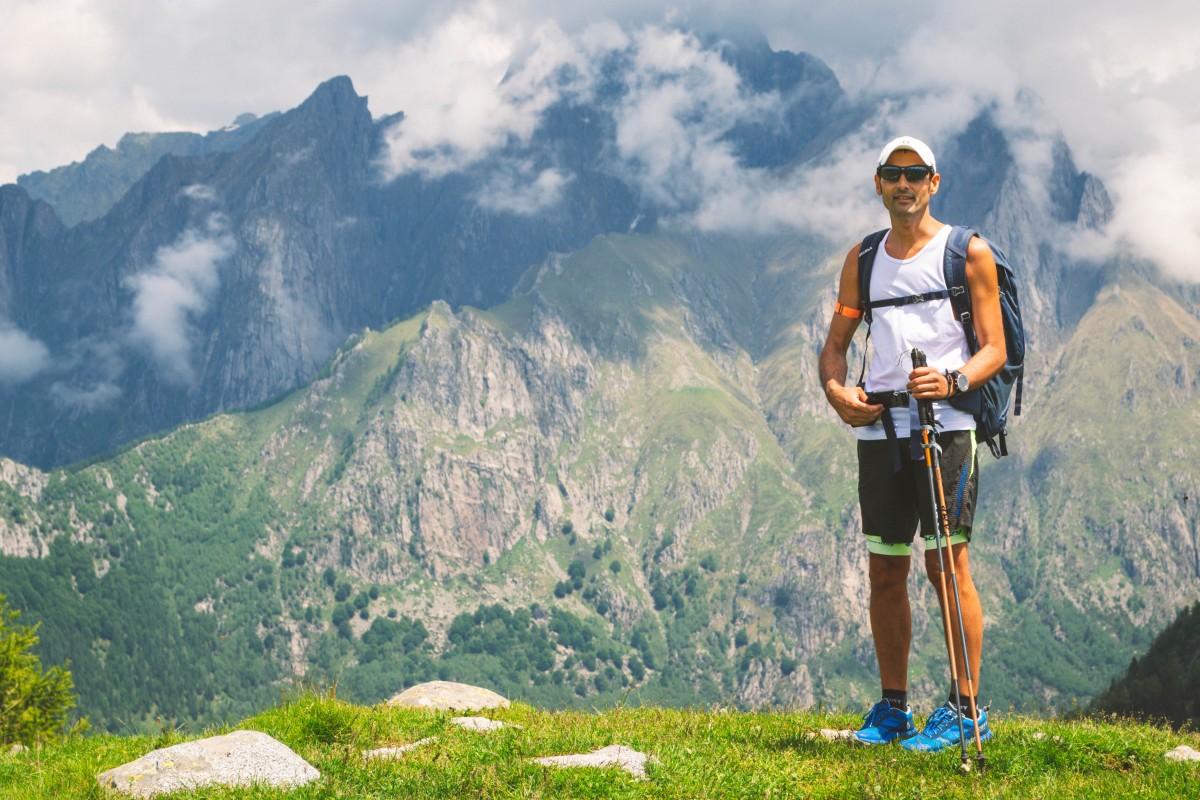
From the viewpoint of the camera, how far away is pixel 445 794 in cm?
1045

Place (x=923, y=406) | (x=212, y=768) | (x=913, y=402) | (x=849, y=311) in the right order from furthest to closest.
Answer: (x=849, y=311), (x=913, y=402), (x=923, y=406), (x=212, y=768)

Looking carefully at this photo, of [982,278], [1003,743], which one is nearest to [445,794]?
[1003,743]

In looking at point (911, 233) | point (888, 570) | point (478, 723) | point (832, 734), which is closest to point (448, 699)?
point (478, 723)

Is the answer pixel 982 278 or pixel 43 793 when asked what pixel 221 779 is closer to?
pixel 43 793

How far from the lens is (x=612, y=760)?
1139 cm

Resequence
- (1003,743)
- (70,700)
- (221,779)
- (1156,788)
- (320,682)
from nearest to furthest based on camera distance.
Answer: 1. (1156,788)
2. (221,779)
3. (1003,743)
4. (320,682)
5. (70,700)

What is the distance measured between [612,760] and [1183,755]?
6508 millimetres

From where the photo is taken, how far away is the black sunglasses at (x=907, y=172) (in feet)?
40.1

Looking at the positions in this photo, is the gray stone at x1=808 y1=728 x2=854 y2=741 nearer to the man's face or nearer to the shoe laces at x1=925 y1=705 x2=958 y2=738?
the shoe laces at x1=925 y1=705 x2=958 y2=738

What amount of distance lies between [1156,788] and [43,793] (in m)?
10.8

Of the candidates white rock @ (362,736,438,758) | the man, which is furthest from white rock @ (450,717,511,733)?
the man

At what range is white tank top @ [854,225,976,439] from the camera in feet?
39.7

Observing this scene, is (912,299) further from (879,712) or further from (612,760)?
(612,760)

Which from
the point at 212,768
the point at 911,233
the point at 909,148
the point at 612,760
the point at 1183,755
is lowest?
the point at 1183,755
